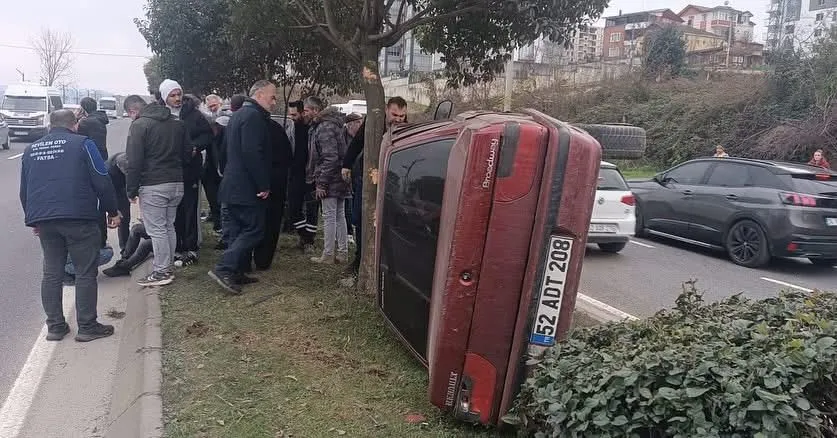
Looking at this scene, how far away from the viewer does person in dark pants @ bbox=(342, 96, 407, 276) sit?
6.55 metres

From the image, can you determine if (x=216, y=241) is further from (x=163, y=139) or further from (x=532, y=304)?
(x=532, y=304)

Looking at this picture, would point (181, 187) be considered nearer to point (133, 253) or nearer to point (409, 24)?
point (133, 253)

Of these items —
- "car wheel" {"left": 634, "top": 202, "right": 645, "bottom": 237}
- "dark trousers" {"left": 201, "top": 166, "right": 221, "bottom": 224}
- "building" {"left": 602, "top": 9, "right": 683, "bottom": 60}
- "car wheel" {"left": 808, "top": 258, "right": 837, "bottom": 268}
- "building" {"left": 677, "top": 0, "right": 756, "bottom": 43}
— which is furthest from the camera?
"building" {"left": 677, "top": 0, "right": 756, "bottom": 43}

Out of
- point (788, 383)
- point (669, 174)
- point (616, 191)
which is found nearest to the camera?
point (788, 383)

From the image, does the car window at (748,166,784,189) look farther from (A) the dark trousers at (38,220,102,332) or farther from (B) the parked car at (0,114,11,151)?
(B) the parked car at (0,114,11,151)

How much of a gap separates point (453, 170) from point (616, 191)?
764 centimetres

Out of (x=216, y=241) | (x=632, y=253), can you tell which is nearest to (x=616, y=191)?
(x=632, y=253)

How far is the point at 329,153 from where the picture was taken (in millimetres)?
7555

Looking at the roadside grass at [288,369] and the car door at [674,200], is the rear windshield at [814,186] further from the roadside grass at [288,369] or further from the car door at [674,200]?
the roadside grass at [288,369]

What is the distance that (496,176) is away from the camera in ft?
11.1

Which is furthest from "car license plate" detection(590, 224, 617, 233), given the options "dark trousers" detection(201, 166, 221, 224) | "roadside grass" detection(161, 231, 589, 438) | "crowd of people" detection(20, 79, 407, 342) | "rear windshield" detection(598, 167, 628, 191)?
"dark trousers" detection(201, 166, 221, 224)

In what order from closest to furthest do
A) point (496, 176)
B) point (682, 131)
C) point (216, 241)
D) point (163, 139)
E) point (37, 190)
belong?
point (496, 176) → point (37, 190) → point (163, 139) → point (216, 241) → point (682, 131)

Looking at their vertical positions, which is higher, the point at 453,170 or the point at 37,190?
the point at 453,170

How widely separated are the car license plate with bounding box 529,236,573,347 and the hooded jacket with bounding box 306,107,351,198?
14.2 feet
